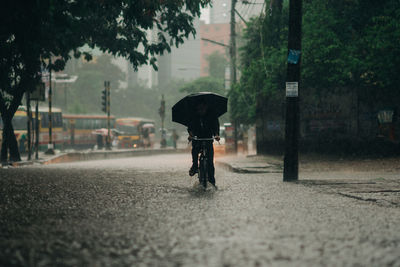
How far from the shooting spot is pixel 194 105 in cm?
1084

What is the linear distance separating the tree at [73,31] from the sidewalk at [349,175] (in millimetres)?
5133

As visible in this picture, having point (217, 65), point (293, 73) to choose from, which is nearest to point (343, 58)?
point (293, 73)

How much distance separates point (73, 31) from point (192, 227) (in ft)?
18.2

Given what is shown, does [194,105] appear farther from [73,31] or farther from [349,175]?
[349,175]

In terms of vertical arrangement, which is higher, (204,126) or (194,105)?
(194,105)

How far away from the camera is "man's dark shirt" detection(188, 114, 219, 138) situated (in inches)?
418

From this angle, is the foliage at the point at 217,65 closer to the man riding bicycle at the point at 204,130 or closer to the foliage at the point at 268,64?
the foliage at the point at 268,64

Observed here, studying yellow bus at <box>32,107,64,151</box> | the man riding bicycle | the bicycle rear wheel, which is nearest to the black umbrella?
the man riding bicycle

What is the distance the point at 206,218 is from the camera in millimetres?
7070

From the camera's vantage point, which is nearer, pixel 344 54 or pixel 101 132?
pixel 344 54

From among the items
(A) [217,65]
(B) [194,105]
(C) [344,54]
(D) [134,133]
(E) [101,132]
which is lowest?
(D) [134,133]

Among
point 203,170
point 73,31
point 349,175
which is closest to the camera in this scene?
point 73,31

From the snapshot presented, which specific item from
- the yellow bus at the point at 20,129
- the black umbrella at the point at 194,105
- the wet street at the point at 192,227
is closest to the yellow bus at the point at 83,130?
the yellow bus at the point at 20,129

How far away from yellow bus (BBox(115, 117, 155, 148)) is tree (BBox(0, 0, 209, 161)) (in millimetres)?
30969
